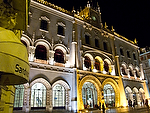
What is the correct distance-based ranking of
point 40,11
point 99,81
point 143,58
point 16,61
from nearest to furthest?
point 16,61 → point 40,11 → point 99,81 → point 143,58

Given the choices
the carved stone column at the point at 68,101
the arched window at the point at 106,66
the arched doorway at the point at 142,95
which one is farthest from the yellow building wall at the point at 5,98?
the arched doorway at the point at 142,95

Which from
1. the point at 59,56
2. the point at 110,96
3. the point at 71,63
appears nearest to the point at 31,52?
the point at 59,56

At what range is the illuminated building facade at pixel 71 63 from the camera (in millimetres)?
14602

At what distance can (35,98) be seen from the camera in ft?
50.5

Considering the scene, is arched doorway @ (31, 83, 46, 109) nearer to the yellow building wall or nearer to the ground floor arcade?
the ground floor arcade

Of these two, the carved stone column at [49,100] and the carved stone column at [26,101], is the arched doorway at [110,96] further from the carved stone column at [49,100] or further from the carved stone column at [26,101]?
the carved stone column at [26,101]

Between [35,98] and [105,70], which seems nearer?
[35,98]

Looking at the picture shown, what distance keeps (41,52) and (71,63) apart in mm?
4059

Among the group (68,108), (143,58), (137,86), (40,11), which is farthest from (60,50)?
(143,58)

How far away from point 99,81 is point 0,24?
15.6 metres

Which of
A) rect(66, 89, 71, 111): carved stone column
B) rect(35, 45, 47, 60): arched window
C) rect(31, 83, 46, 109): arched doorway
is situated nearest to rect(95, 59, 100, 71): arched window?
rect(66, 89, 71, 111): carved stone column

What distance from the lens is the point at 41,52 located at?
51.3 feet

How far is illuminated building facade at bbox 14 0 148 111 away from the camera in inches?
575

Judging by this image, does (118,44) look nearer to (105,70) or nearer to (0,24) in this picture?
(105,70)
